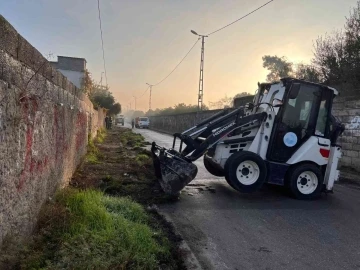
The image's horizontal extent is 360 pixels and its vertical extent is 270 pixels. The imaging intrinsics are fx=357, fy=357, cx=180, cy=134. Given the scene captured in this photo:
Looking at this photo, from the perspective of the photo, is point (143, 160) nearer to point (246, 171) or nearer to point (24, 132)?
point (246, 171)

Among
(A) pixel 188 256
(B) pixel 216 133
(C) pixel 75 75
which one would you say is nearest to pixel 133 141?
(B) pixel 216 133

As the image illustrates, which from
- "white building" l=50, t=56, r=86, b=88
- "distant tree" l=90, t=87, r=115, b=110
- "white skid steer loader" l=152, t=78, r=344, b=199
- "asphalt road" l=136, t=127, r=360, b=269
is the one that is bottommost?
"asphalt road" l=136, t=127, r=360, b=269

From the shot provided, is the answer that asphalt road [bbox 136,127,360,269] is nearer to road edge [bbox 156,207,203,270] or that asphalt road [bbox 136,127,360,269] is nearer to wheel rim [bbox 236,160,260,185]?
road edge [bbox 156,207,203,270]

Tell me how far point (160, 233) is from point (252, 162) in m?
3.46

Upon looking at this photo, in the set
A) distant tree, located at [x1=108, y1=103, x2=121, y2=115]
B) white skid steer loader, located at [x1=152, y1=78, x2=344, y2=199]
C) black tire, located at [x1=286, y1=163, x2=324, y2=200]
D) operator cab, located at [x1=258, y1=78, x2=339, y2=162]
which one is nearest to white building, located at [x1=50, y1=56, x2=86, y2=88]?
distant tree, located at [x1=108, y1=103, x2=121, y2=115]

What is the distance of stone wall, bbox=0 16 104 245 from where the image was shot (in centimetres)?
335

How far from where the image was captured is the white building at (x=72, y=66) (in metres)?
34.6

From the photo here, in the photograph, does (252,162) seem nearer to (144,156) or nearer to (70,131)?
(70,131)

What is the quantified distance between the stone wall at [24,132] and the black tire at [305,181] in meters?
5.12

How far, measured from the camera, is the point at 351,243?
522 cm

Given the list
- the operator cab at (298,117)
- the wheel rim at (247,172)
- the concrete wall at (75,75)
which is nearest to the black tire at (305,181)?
the operator cab at (298,117)

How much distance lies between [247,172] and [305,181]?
1.41 meters

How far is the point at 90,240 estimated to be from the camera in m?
4.20

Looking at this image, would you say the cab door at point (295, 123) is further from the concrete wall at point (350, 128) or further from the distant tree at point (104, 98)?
the distant tree at point (104, 98)
